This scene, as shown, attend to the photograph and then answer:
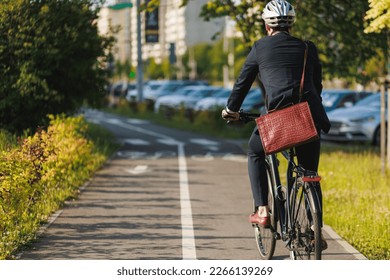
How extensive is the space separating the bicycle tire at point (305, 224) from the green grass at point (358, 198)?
1.26 meters

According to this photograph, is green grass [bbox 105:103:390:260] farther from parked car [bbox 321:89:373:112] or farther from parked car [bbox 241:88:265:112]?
parked car [bbox 241:88:265:112]

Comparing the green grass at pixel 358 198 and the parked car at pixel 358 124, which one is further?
the parked car at pixel 358 124

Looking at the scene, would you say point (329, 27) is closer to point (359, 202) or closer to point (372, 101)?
point (372, 101)

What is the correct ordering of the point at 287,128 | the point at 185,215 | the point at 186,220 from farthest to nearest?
the point at 185,215 < the point at 186,220 < the point at 287,128

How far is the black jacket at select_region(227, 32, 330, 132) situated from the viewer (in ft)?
22.5

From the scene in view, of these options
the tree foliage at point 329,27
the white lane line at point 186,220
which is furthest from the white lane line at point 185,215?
the tree foliage at point 329,27

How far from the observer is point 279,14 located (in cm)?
696

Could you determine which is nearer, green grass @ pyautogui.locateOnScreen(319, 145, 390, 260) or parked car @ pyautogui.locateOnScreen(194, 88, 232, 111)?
green grass @ pyautogui.locateOnScreen(319, 145, 390, 260)

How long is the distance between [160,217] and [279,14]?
162 inches

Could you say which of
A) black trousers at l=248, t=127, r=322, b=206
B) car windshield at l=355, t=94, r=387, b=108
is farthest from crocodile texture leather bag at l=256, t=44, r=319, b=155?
car windshield at l=355, t=94, r=387, b=108

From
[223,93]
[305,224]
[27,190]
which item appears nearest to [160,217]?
[27,190]

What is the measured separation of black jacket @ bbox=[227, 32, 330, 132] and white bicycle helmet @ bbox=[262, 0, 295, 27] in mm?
84

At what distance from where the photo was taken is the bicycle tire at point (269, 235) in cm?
748

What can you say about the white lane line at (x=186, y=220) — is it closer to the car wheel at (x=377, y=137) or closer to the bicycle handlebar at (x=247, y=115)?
the bicycle handlebar at (x=247, y=115)
